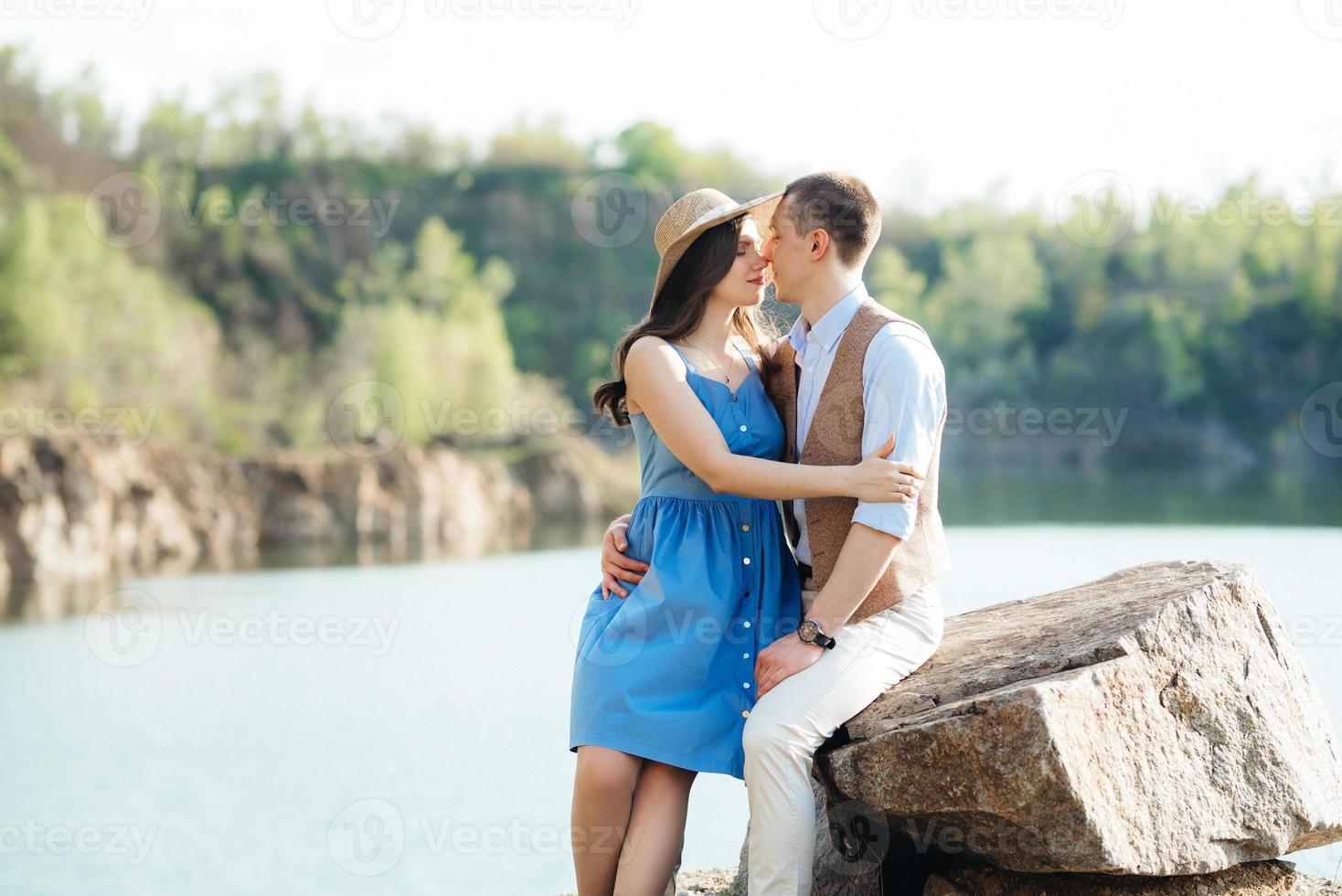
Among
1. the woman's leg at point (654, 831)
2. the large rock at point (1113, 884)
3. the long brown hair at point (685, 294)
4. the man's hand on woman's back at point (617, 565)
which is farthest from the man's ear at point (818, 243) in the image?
the large rock at point (1113, 884)

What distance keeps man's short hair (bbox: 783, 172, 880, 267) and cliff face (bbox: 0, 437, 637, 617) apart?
12649mm

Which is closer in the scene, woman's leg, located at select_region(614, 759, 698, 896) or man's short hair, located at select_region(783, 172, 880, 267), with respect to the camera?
woman's leg, located at select_region(614, 759, 698, 896)

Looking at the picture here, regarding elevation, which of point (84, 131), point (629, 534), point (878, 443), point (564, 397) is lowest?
point (564, 397)

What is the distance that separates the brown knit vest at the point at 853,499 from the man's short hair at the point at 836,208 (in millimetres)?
167

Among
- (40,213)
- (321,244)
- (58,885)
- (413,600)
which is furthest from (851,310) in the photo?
(321,244)

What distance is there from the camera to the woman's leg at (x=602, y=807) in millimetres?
3080

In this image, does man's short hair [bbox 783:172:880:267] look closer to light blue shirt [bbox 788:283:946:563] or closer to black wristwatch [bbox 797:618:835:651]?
light blue shirt [bbox 788:283:946:563]

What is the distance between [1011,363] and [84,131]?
113 feet

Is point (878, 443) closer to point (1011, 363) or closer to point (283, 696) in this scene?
point (283, 696)

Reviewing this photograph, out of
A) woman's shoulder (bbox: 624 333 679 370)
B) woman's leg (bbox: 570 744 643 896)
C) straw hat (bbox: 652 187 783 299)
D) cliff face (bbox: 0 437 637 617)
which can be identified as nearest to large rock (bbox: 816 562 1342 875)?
woman's leg (bbox: 570 744 643 896)

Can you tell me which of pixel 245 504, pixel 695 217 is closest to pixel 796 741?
pixel 695 217

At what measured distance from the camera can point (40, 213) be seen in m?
29.7

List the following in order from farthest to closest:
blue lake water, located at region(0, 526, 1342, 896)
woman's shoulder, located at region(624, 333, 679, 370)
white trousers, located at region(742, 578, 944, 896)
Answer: blue lake water, located at region(0, 526, 1342, 896)
woman's shoulder, located at region(624, 333, 679, 370)
white trousers, located at region(742, 578, 944, 896)

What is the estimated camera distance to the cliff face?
16.5m
